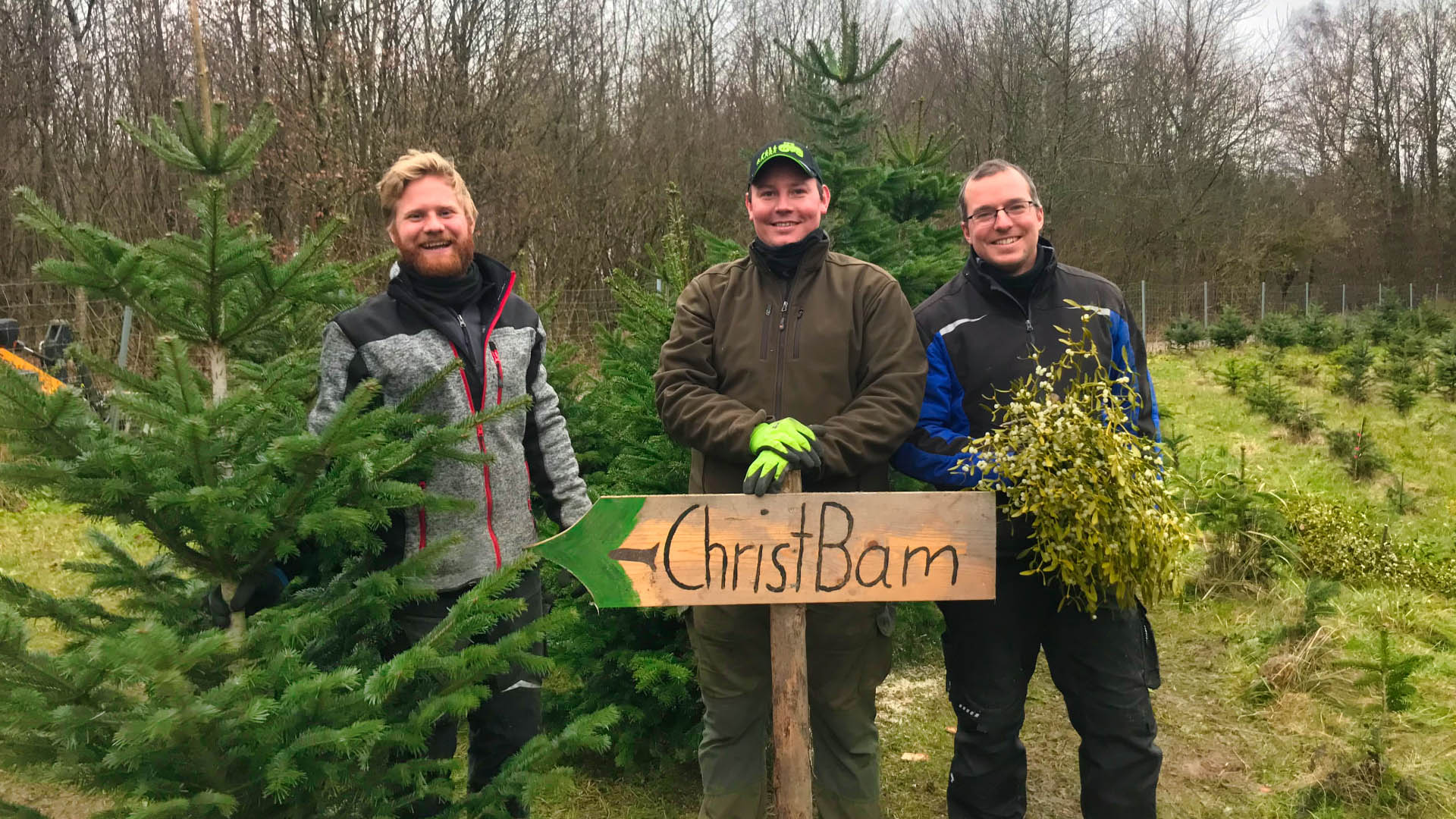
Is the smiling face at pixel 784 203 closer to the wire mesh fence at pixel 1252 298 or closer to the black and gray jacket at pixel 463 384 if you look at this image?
the black and gray jacket at pixel 463 384

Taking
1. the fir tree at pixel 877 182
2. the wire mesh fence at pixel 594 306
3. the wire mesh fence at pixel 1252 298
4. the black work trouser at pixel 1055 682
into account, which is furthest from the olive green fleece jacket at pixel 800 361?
the wire mesh fence at pixel 1252 298

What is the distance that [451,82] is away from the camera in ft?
43.0

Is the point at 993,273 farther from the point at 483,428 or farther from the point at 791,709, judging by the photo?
the point at 483,428

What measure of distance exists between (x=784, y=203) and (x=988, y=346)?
722 millimetres

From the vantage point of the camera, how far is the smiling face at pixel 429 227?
93.4 inches

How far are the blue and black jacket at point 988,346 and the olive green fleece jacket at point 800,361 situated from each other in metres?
0.16

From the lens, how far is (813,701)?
2500 millimetres

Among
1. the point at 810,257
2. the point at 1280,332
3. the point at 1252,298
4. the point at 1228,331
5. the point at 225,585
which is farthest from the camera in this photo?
the point at 1252,298

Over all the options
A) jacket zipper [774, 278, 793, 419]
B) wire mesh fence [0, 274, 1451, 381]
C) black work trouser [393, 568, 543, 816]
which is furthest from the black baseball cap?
wire mesh fence [0, 274, 1451, 381]

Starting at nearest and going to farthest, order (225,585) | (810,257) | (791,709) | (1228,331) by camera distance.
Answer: (225,585) → (791,709) → (810,257) → (1228,331)

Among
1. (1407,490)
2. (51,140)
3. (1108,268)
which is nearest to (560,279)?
(51,140)

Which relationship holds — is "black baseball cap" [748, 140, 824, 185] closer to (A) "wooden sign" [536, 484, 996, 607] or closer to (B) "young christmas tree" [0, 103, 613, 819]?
(A) "wooden sign" [536, 484, 996, 607]

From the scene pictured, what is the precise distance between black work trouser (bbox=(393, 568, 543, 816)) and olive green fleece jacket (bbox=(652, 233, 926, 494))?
59cm

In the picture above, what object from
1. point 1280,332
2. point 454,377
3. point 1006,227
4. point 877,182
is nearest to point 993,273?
point 1006,227
